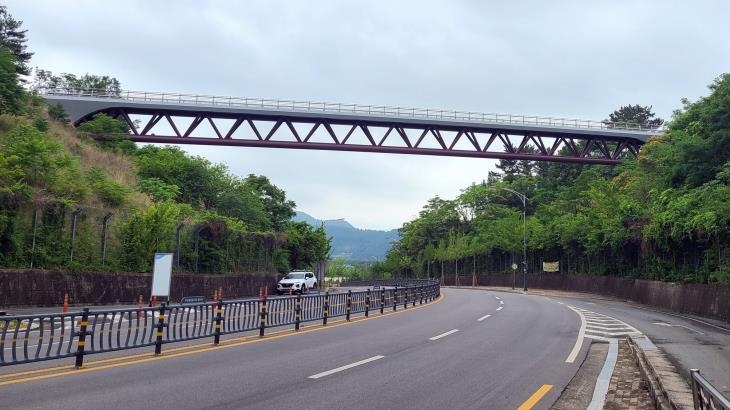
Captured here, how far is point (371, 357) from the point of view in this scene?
41.2 feet

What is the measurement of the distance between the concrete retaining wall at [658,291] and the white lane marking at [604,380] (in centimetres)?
1617

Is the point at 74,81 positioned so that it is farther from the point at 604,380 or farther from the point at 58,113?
the point at 604,380

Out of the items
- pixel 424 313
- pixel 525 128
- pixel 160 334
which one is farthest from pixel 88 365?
pixel 525 128

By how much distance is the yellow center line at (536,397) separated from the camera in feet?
27.2

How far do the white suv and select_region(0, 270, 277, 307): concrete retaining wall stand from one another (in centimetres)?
707

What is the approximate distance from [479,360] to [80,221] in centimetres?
2410

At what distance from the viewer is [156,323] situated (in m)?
15.8

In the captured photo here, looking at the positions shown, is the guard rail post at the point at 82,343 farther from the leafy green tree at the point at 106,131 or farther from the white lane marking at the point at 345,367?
the leafy green tree at the point at 106,131

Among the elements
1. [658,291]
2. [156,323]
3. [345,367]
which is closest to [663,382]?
[345,367]

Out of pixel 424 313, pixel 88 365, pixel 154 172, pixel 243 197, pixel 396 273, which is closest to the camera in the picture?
pixel 88 365

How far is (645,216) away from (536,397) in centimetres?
3651

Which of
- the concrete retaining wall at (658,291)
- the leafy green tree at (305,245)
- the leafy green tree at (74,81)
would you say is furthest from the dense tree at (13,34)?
the concrete retaining wall at (658,291)

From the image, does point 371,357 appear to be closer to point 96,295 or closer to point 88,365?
point 88,365

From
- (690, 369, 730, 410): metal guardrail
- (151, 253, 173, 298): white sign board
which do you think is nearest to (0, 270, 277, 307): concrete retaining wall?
(151, 253, 173, 298): white sign board
